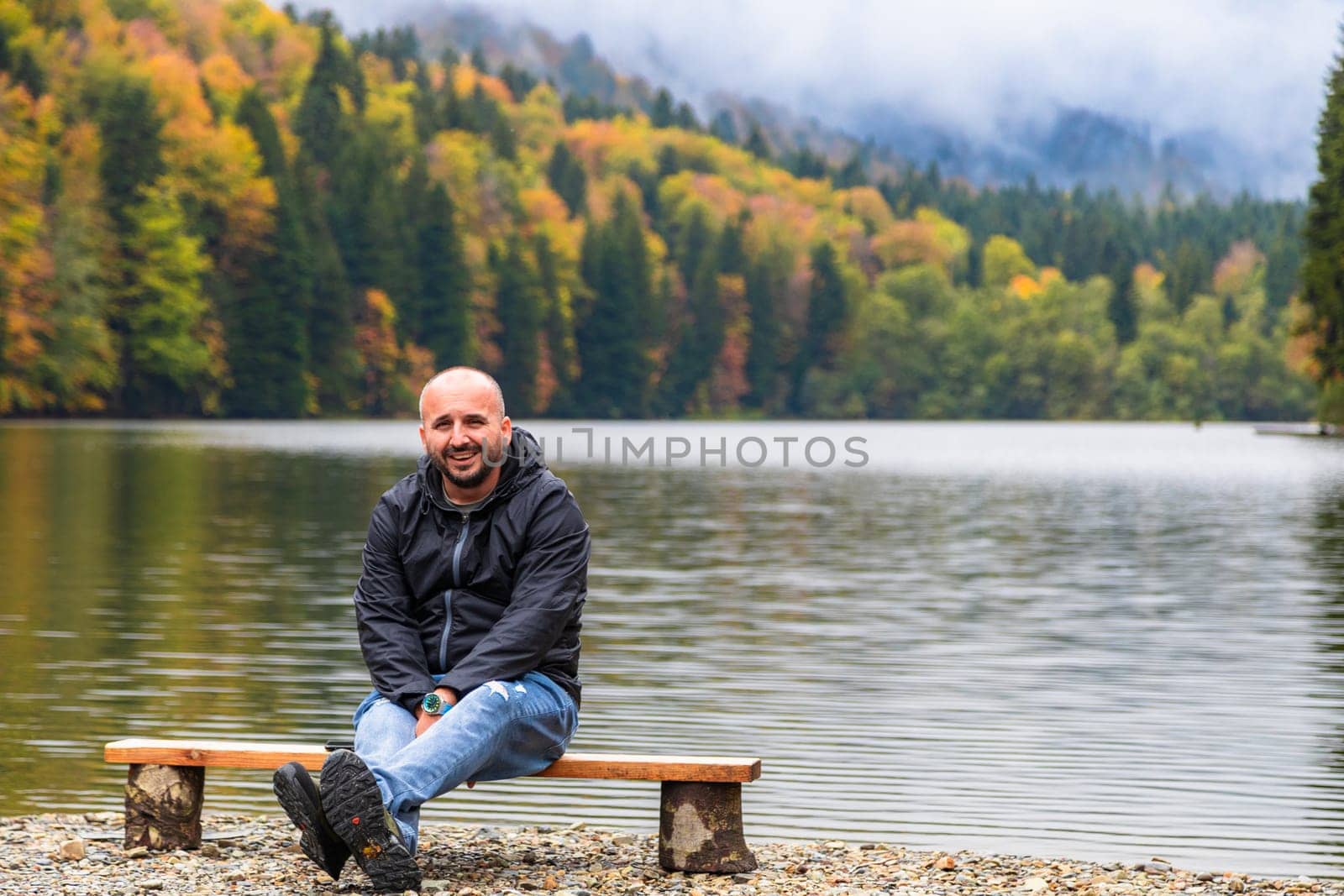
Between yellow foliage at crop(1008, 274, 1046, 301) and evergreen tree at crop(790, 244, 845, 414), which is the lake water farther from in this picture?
yellow foliage at crop(1008, 274, 1046, 301)

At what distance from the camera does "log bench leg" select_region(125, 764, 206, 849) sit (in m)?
6.88

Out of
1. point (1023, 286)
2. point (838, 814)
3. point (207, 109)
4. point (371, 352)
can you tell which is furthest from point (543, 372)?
point (838, 814)

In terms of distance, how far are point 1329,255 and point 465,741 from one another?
236 feet

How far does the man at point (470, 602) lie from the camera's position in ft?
21.4

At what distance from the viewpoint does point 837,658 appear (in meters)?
14.1

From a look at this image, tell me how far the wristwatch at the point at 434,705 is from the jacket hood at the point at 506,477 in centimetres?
63

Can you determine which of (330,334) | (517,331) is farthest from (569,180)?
(330,334)

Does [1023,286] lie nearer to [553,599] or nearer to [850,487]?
[850,487]

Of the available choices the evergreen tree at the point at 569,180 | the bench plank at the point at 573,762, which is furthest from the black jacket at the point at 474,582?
the evergreen tree at the point at 569,180

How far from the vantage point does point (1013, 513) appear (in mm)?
32188

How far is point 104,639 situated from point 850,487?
92.0 ft

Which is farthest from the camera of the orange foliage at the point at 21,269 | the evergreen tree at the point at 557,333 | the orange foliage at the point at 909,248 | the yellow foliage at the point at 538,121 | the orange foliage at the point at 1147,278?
the orange foliage at the point at 1147,278

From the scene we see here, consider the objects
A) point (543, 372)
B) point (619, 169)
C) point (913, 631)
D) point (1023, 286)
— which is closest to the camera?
point (913, 631)

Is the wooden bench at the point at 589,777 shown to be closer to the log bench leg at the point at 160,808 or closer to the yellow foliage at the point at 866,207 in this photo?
the log bench leg at the point at 160,808
